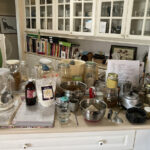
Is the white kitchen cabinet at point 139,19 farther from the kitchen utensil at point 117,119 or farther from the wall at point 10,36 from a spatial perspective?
the wall at point 10,36

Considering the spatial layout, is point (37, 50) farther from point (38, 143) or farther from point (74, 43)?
point (38, 143)

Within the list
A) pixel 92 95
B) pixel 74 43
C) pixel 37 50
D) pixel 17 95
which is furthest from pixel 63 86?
pixel 37 50

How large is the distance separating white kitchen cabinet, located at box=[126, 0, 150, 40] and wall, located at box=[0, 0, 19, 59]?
2.85 metres

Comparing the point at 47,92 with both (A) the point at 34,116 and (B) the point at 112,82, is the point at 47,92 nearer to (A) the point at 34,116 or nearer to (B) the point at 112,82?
(A) the point at 34,116

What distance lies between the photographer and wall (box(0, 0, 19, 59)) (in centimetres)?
360

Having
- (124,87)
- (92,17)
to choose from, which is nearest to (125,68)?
(124,87)

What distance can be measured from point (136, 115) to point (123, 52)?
175 centimetres

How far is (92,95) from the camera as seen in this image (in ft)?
3.67

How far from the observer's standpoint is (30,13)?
3.05 meters

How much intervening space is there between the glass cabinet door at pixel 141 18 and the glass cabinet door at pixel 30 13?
1880 millimetres

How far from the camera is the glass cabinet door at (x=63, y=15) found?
258cm

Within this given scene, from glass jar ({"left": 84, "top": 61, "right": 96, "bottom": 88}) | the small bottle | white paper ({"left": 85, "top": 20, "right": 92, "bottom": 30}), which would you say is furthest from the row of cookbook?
the small bottle

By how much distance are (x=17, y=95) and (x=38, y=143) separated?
1.50 ft

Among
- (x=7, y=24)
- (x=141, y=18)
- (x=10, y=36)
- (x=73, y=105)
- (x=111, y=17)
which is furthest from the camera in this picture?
(x=10, y=36)
